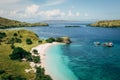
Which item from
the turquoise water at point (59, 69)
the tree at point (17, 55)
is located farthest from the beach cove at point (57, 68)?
the tree at point (17, 55)

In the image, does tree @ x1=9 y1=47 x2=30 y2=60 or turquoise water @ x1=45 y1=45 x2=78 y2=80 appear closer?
turquoise water @ x1=45 y1=45 x2=78 y2=80

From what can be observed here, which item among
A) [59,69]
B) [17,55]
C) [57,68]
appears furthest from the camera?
[17,55]

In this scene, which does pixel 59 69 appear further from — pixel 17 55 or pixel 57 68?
pixel 17 55

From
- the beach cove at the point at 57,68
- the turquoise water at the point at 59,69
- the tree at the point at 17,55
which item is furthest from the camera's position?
the tree at the point at 17,55

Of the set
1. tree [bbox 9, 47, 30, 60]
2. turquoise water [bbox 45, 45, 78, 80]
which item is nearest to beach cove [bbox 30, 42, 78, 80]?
turquoise water [bbox 45, 45, 78, 80]

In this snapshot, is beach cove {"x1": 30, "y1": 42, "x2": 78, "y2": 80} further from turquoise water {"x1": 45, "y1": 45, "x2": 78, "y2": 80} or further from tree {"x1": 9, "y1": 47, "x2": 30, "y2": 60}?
tree {"x1": 9, "y1": 47, "x2": 30, "y2": 60}

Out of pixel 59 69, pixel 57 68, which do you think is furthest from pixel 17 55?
pixel 59 69

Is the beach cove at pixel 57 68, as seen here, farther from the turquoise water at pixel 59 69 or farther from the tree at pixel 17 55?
the tree at pixel 17 55

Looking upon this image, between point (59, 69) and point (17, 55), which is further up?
point (17, 55)

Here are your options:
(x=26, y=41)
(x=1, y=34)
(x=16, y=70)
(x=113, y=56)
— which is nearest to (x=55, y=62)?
(x=16, y=70)

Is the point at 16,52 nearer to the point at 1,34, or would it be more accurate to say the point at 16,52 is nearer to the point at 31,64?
the point at 31,64

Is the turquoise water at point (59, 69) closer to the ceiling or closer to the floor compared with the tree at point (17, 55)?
closer to the floor

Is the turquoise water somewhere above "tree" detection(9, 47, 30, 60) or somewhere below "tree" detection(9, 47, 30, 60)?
below
